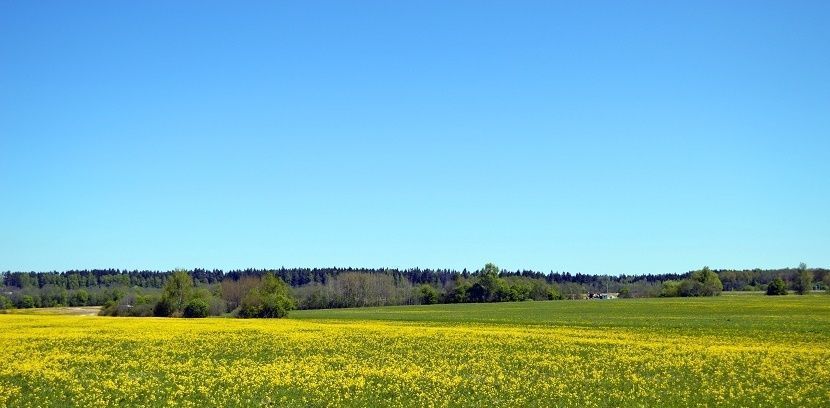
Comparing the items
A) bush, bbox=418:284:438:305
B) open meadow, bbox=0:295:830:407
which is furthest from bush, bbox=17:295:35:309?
open meadow, bbox=0:295:830:407

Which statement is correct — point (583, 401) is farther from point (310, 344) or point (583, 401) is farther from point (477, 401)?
Answer: point (310, 344)

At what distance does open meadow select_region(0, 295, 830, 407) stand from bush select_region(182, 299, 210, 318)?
4276 cm

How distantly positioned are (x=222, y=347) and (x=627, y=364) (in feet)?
68.7

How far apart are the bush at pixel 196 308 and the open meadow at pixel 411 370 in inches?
1683

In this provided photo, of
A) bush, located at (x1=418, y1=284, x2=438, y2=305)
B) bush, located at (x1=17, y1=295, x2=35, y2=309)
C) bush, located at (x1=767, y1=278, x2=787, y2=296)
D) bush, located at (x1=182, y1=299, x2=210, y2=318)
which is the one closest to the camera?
bush, located at (x1=182, y1=299, x2=210, y2=318)

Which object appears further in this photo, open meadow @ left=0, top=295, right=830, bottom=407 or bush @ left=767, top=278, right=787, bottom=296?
bush @ left=767, top=278, right=787, bottom=296

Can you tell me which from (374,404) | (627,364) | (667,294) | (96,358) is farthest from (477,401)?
(667,294)

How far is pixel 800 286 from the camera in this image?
172 meters

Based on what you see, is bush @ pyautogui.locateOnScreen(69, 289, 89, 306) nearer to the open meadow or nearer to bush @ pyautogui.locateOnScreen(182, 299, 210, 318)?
bush @ pyautogui.locateOnScreen(182, 299, 210, 318)

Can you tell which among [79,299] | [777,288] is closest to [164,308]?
[79,299]

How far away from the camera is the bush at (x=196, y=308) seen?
294 ft

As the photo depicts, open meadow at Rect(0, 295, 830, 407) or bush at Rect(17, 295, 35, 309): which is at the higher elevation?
open meadow at Rect(0, 295, 830, 407)

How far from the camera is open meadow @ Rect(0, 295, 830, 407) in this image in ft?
74.9

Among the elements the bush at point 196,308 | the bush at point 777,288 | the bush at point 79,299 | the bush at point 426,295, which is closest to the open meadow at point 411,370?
the bush at point 196,308
